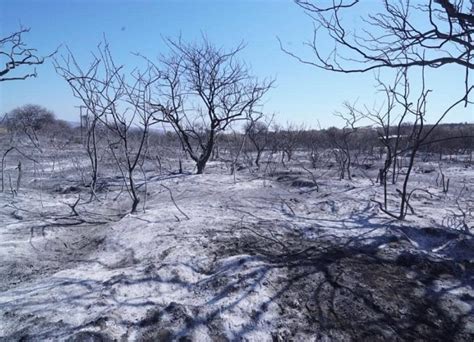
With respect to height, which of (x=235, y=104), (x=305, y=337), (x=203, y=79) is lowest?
(x=305, y=337)

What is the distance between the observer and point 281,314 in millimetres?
2518

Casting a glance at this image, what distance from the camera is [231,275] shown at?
2963mm

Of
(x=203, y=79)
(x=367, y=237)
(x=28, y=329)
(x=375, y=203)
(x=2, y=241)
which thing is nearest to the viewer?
(x=28, y=329)

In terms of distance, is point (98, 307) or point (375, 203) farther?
point (375, 203)

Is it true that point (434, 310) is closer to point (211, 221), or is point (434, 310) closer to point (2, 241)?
point (211, 221)

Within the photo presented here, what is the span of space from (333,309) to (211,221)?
2142 mm

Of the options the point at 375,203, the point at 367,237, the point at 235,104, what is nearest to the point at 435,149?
the point at 235,104

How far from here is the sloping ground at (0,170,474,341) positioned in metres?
2.37

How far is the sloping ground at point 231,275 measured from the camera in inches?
93.1

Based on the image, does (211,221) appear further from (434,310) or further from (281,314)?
(434,310)

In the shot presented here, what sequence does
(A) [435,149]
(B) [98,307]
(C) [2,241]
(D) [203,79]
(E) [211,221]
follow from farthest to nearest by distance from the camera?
1. (A) [435,149]
2. (D) [203,79]
3. (E) [211,221]
4. (C) [2,241]
5. (B) [98,307]

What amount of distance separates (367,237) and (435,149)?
18545 mm

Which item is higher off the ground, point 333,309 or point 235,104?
point 235,104

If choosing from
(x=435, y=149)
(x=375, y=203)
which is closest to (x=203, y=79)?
(x=375, y=203)
